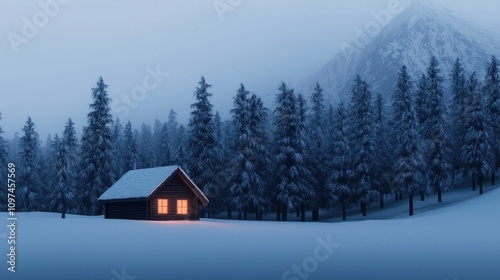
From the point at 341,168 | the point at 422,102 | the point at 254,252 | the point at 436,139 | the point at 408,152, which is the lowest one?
the point at 254,252

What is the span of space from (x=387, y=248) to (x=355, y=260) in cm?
546

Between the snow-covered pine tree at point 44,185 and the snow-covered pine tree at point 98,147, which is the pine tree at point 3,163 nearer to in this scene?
the snow-covered pine tree at point 44,185

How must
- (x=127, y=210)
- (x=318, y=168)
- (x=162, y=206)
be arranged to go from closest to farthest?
(x=162, y=206), (x=127, y=210), (x=318, y=168)

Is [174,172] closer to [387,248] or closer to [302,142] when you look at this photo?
[302,142]

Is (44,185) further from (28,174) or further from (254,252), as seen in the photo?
(254,252)

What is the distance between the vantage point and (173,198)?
48344 millimetres

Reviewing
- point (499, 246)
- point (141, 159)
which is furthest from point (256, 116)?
point (499, 246)

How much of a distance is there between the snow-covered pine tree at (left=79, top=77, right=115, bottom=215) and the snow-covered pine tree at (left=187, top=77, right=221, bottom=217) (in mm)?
9235

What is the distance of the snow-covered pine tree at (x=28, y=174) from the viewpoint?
76.1m

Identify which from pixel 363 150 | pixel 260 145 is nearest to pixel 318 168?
pixel 363 150

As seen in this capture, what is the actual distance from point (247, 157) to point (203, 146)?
504cm

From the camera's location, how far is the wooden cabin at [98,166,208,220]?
4719cm

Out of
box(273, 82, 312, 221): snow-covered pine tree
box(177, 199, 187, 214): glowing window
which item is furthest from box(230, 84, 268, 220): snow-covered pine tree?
box(177, 199, 187, 214): glowing window

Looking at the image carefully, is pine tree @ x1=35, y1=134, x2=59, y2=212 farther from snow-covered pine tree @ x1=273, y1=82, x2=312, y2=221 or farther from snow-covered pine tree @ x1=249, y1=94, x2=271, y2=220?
snow-covered pine tree @ x1=273, y1=82, x2=312, y2=221
